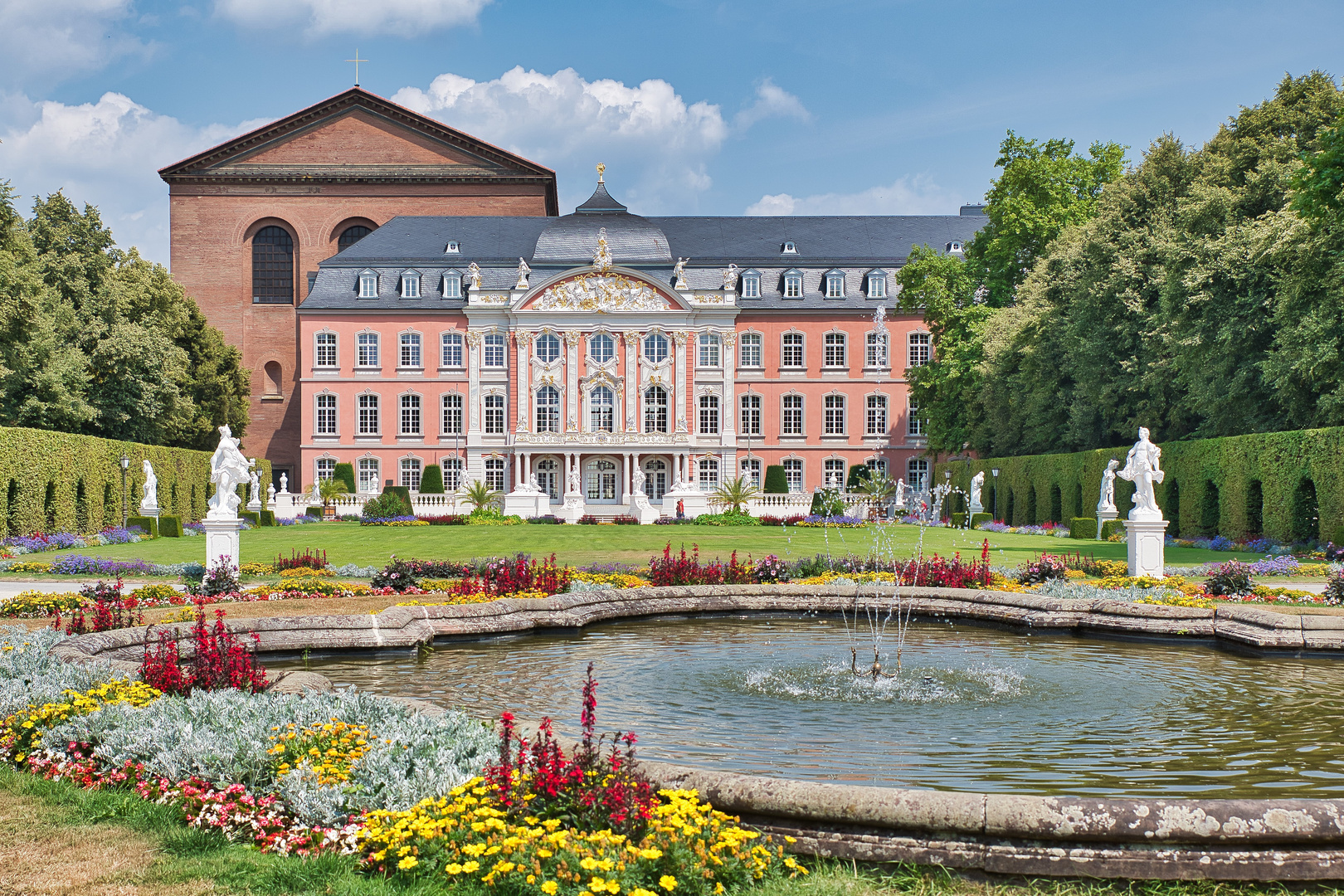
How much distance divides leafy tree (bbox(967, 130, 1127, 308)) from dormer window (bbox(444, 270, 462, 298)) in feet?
83.0

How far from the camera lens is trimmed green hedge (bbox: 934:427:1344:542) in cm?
2169

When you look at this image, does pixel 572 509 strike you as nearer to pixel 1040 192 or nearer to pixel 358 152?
pixel 1040 192

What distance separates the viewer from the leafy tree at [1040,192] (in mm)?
37156

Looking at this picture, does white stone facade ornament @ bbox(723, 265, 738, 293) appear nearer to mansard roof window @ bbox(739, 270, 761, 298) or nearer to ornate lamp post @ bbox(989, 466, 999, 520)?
mansard roof window @ bbox(739, 270, 761, 298)

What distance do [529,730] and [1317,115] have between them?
28.2 meters

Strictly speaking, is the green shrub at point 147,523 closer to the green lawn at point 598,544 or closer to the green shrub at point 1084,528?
the green lawn at point 598,544

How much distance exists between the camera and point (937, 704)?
299 inches

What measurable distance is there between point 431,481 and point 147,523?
54.2 feet

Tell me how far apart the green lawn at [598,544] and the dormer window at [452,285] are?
20801mm

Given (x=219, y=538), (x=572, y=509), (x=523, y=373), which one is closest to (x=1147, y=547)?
(x=219, y=538)

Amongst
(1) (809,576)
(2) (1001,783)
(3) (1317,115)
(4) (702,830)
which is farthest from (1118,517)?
(4) (702,830)

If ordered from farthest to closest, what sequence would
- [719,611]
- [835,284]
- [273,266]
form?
[273,266] < [835,284] < [719,611]

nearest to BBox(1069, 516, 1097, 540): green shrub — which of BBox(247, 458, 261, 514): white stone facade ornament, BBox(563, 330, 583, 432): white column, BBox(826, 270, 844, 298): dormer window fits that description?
BBox(247, 458, 261, 514): white stone facade ornament

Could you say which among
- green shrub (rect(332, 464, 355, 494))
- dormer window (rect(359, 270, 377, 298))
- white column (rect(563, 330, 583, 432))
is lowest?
green shrub (rect(332, 464, 355, 494))
